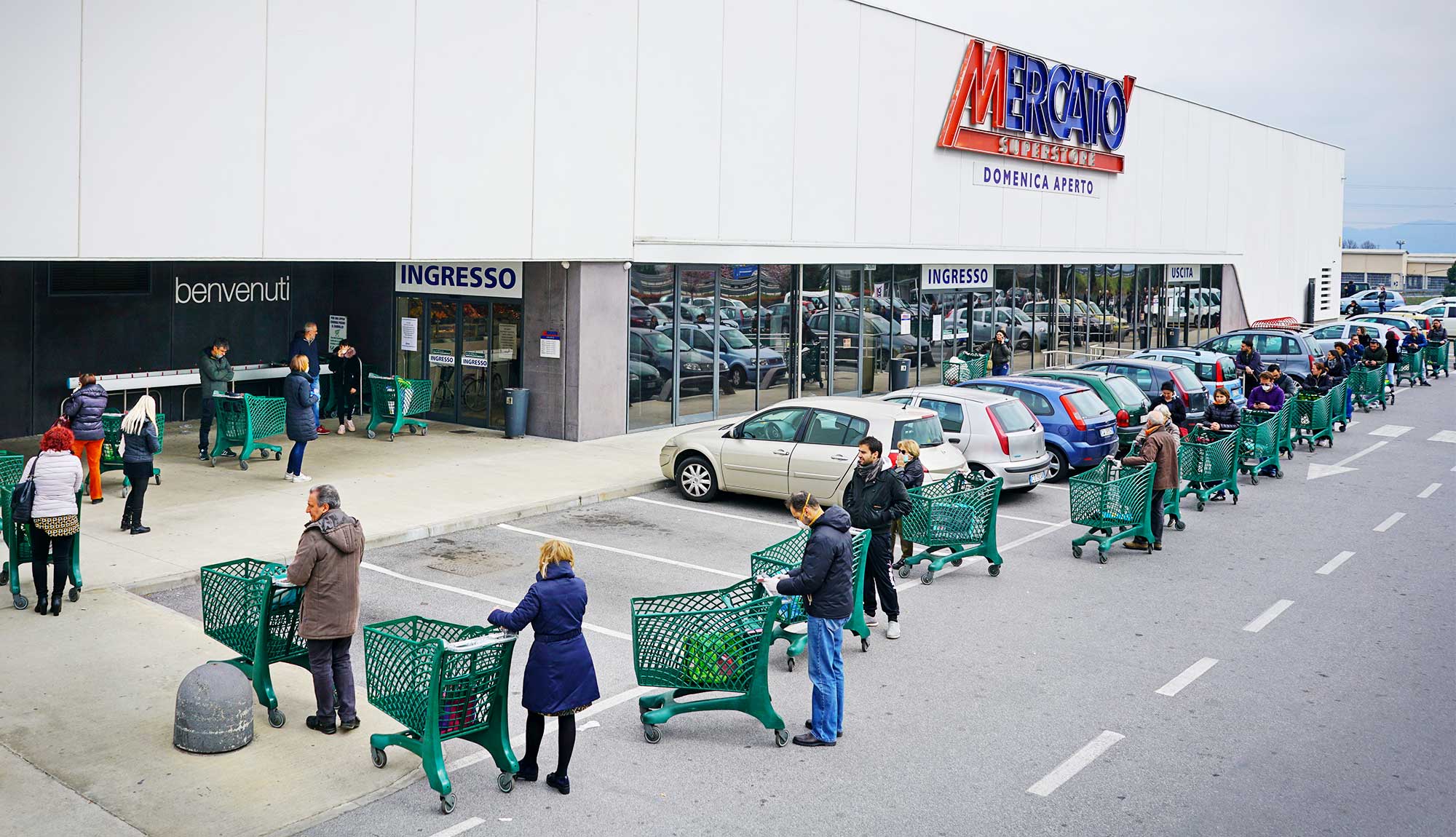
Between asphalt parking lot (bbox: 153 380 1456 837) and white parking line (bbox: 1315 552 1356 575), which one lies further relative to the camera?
white parking line (bbox: 1315 552 1356 575)

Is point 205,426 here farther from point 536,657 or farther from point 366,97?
point 536,657

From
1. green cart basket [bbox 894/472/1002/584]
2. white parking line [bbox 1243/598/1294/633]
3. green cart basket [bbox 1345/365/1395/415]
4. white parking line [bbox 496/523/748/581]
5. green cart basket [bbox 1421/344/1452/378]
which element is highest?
green cart basket [bbox 1421/344/1452/378]

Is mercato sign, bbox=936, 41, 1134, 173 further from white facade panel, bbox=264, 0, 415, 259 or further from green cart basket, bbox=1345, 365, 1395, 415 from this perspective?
white facade panel, bbox=264, 0, 415, 259

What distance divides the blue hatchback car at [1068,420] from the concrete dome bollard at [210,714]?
12779 millimetres

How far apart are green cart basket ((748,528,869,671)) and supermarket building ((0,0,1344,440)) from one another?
8775 mm

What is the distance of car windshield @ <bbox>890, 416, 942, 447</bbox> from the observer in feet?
52.8

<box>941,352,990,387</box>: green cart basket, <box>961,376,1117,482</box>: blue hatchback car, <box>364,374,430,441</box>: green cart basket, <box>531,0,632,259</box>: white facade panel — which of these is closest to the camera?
<box>961,376,1117,482</box>: blue hatchback car

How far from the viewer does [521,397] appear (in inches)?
855

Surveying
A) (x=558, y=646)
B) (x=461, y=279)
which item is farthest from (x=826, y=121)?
(x=558, y=646)

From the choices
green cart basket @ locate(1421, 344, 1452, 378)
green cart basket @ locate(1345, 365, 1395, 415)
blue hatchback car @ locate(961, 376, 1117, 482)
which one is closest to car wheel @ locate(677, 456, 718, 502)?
blue hatchback car @ locate(961, 376, 1117, 482)

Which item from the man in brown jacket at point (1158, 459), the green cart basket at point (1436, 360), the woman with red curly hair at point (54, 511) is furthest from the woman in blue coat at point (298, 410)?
the green cart basket at point (1436, 360)

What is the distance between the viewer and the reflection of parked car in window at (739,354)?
24.2 metres

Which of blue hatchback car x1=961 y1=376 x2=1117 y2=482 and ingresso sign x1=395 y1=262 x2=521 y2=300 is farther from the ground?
ingresso sign x1=395 y1=262 x2=521 y2=300

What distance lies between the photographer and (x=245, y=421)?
18281 mm
